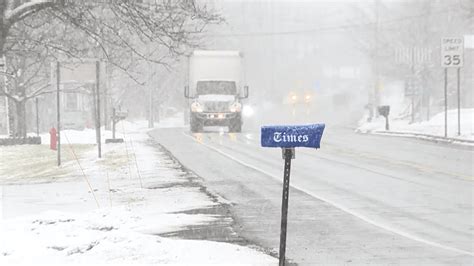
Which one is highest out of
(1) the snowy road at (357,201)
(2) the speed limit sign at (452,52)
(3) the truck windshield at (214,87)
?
(2) the speed limit sign at (452,52)

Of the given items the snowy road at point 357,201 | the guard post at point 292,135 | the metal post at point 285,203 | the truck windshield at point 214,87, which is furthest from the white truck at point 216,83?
the guard post at point 292,135

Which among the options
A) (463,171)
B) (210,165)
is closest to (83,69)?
(210,165)

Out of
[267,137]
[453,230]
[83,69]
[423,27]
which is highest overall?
[423,27]

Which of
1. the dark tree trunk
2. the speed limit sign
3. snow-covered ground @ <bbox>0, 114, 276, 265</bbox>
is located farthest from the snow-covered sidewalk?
the dark tree trunk

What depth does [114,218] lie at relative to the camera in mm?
9727

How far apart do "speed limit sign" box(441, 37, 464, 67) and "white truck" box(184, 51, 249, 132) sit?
983 cm

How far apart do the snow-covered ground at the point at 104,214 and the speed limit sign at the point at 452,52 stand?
12.8m

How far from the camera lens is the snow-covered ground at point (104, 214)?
7.62 metres

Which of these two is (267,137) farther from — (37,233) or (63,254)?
(37,233)

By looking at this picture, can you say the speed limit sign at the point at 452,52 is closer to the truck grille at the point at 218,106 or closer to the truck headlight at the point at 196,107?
the truck grille at the point at 218,106

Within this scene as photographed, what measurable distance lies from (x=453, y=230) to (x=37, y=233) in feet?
17.8

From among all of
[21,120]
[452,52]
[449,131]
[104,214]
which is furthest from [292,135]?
[449,131]

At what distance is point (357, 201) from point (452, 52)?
1649 centimetres

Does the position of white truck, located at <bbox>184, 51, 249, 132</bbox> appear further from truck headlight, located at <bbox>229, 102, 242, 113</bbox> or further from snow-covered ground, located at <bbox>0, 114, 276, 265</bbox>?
snow-covered ground, located at <bbox>0, 114, 276, 265</bbox>
